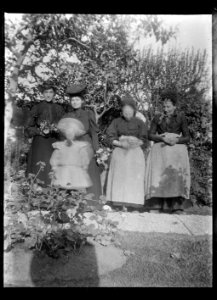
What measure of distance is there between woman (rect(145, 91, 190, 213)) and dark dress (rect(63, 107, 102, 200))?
2.14 feet

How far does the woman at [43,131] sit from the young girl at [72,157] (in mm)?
Result: 87

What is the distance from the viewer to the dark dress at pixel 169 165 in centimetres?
551

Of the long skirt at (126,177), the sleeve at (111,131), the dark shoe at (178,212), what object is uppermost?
the sleeve at (111,131)

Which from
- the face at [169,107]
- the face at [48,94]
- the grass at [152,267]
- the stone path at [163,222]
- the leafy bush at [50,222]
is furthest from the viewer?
the face at [169,107]

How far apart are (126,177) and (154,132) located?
0.68 m

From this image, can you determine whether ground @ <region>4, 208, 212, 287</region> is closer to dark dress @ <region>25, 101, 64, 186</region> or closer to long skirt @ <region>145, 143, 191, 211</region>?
long skirt @ <region>145, 143, 191, 211</region>

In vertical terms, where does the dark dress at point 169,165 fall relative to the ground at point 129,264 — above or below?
above

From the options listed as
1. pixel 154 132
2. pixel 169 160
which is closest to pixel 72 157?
pixel 154 132

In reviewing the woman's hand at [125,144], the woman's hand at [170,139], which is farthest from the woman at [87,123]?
the woman's hand at [170,139]

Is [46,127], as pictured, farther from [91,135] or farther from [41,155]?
[91,135]

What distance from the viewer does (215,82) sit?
5.00m

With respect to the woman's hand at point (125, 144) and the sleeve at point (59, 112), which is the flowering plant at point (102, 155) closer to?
the woman's hand at point (125, 144)

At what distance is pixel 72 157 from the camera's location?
5402 millimetres
